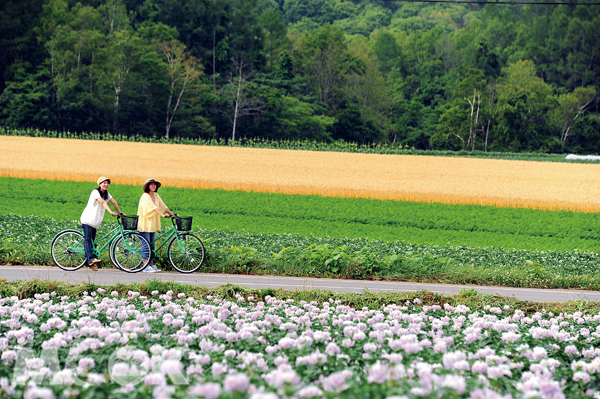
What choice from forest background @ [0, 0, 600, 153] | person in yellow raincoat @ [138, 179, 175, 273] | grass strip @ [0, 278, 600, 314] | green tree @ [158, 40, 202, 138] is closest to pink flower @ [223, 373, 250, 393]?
grass strip @ [0, 278, 600, 314]

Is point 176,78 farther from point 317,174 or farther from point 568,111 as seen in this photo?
point 568,111

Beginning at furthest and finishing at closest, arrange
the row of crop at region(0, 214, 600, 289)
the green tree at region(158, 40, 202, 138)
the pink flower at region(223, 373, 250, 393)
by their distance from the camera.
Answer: the green tree at region(158, 40, 202, 138) < the row of crop at region(0, 214, 600, 289) < the pink flower at region(223, 373, 250, 393)

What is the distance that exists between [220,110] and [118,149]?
2929 cm

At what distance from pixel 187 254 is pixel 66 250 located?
2.45 m

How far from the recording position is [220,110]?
7800cm

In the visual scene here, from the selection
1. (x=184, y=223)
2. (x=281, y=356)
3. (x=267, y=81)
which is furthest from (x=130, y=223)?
(x=267, y=81)

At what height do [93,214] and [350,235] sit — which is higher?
[93,214]

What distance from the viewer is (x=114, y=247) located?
40.9 ft

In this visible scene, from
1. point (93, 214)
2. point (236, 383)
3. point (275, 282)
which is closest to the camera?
point (236, 383)

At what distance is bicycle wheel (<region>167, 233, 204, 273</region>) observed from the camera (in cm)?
1277

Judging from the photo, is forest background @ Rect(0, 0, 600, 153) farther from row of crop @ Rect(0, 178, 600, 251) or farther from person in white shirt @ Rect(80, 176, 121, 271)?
person in white shirt @ Rect(80, 176, 121, 271)

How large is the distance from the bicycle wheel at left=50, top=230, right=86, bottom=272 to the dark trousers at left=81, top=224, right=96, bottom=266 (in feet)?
0.52

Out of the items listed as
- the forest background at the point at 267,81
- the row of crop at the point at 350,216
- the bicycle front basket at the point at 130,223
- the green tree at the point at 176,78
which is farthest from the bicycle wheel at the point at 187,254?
the green tree at the point at 176,78

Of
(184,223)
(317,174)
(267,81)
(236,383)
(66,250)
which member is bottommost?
(66,250)
